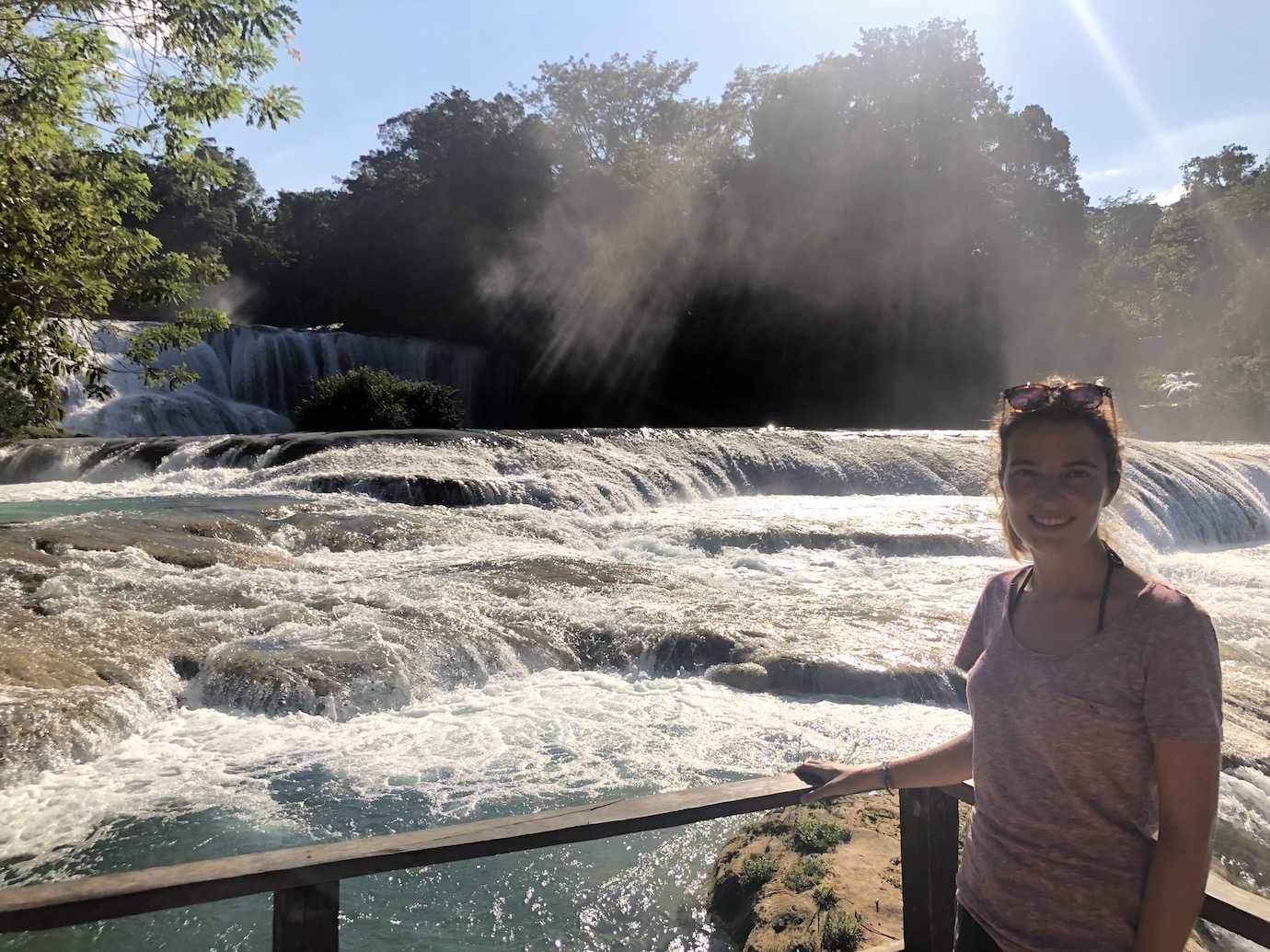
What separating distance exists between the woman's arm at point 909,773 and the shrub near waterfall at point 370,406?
18.4m

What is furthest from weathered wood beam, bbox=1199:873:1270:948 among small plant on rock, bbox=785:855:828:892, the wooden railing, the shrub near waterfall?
the shrub near waterfall

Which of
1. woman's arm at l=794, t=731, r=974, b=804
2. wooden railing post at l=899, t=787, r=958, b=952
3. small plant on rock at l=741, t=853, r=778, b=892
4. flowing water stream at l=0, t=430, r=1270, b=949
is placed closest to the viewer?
woman's arm at l=794, t=731, r=974, b=804

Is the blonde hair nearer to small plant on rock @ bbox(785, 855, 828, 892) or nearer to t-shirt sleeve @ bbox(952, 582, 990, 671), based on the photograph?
t-shirt sleeve @ bbox(952, 582, 990, 671)

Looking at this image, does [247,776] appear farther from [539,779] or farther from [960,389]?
[960,389]

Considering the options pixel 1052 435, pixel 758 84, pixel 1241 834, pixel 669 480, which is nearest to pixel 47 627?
pixel 1052 435

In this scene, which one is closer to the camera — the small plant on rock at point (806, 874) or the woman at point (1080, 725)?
the woman at point (1080, 725)

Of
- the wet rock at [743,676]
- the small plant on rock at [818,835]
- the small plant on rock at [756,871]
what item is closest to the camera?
the small plant on rock at [756,871]

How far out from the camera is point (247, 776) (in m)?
4.18

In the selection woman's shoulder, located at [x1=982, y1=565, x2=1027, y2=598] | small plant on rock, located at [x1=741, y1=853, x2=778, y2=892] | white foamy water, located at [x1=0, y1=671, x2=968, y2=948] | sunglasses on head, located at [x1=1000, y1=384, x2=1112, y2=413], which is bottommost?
white foamy water, located at [x1=0, y1=671, x2=968, y2=948]

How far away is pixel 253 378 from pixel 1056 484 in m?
24.3

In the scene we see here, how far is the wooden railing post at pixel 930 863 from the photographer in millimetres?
A: 1802

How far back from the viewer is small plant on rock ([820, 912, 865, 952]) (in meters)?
2.50

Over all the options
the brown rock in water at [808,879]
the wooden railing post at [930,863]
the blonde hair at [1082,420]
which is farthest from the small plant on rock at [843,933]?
the blonde hair at [1082,420]

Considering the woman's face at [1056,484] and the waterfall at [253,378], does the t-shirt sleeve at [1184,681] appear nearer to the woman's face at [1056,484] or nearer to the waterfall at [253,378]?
the woman's face at [1056,484]
